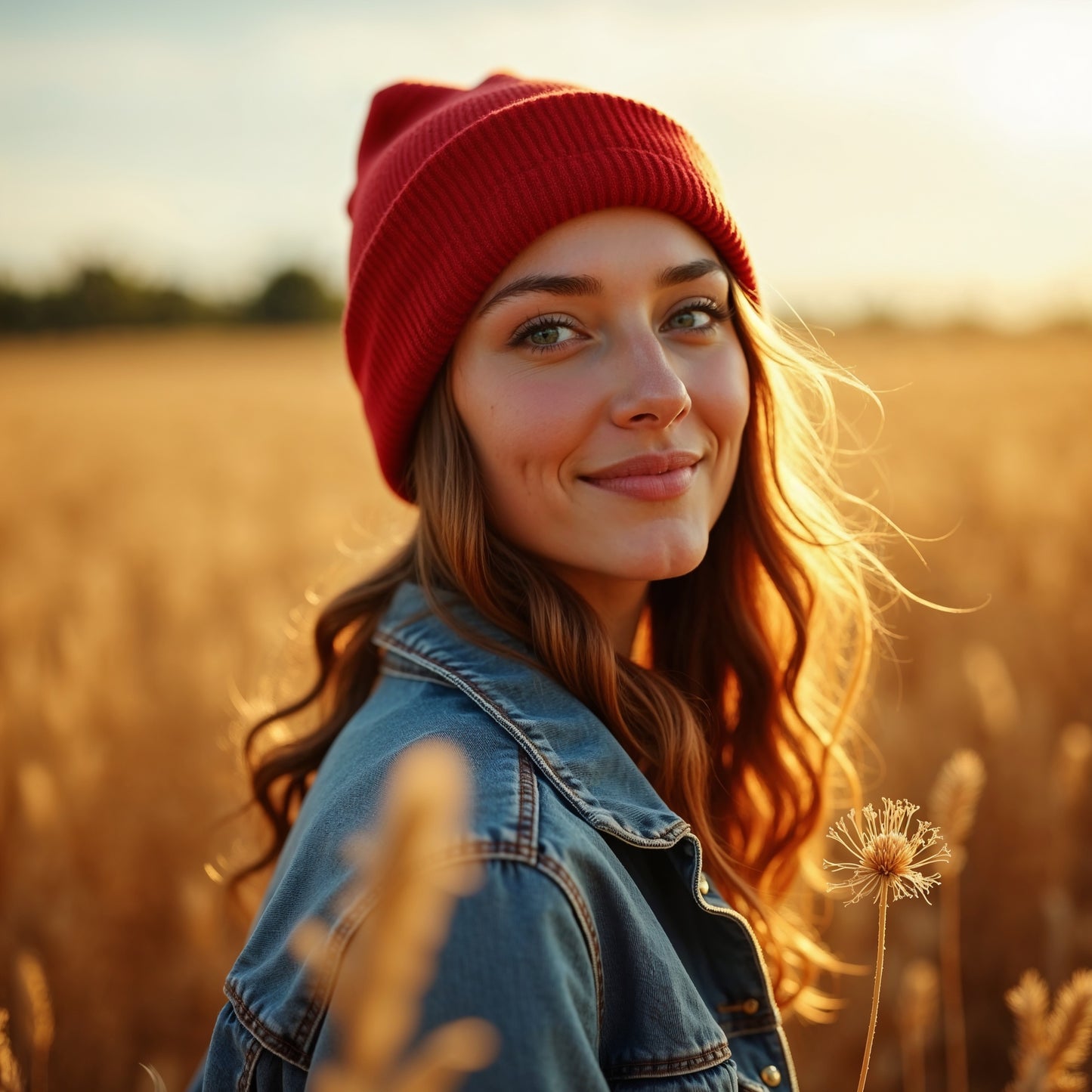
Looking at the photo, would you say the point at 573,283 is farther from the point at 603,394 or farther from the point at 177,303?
the point at 177,303

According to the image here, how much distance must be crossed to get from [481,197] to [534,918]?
4.10ft

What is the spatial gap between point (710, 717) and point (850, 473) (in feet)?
22.7

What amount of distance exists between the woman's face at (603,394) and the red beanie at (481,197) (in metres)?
0.05

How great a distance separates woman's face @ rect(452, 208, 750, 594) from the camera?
66.3 inches

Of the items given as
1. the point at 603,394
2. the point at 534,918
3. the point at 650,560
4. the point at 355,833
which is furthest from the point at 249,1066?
the point at 603,394

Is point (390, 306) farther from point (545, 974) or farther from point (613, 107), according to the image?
point (545, 974)

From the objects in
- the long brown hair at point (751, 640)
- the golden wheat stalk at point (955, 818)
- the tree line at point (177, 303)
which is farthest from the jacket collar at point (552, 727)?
the tree line at point (177, 303)

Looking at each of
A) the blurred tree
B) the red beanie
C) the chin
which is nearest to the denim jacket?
the chin

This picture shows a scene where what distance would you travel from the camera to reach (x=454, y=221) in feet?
5.95

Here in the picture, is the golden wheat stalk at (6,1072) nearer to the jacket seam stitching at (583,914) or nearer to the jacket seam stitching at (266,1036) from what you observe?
the jacket seam stitching at (266,1036)

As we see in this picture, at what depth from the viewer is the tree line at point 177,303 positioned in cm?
4038

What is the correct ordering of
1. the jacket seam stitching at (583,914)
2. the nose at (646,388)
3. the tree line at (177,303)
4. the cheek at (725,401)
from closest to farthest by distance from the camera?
the jacket seam stitching at (583,914)
the nose at (646,388)
the cheek at (725,401)
the tree line at (177,303)

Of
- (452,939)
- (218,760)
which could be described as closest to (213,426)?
(218,760)

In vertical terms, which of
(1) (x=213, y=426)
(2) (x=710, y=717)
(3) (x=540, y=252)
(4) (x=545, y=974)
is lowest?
(1) (x=213, y=426)
